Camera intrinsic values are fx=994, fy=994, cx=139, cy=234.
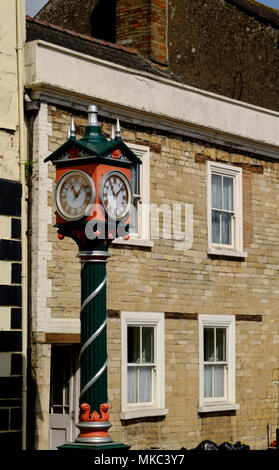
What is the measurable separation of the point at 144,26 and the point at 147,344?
8.21m

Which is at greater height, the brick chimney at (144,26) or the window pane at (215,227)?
the brick chimney at (144,26)

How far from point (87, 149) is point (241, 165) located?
8754 millimetres

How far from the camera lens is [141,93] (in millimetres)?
16578

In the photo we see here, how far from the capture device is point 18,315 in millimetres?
14133

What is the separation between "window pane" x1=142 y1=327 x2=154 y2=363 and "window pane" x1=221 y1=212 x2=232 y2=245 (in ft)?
8.40

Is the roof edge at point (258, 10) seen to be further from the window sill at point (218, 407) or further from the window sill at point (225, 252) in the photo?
the window sill at point (218, 407)

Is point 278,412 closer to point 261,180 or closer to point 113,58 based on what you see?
point 261,180

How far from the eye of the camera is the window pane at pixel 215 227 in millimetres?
17875

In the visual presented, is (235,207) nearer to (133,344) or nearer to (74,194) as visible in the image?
(133,344)

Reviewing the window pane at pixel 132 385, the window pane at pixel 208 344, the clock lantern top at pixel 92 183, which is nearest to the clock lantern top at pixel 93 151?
the clock lantern top at pixel 92 183

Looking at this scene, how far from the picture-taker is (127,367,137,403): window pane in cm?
1599

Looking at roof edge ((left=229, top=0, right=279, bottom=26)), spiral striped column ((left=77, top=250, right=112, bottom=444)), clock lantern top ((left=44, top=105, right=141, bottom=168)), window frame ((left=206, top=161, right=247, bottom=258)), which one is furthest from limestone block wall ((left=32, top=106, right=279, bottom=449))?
spiral striped column ((left=77, top=250, right=112, bottom=444))

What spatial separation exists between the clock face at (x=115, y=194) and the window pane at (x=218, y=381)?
25.8 ft

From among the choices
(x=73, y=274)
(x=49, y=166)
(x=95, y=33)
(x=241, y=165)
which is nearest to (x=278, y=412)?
(x=241, y=165)
